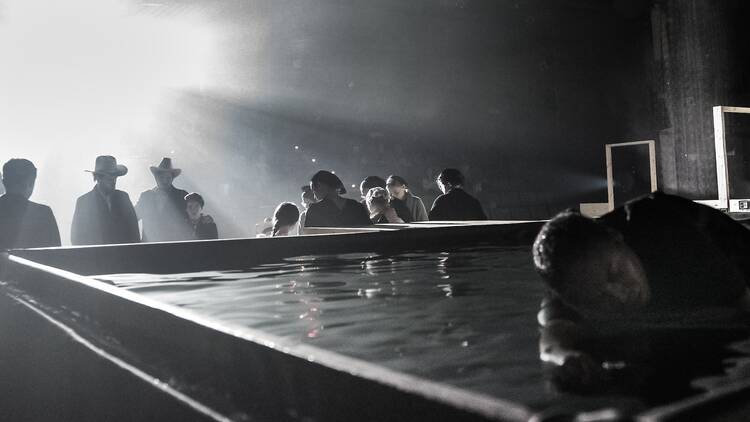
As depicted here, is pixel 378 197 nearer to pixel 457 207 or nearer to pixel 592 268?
pixel 457 207

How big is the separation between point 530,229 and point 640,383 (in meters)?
2.59

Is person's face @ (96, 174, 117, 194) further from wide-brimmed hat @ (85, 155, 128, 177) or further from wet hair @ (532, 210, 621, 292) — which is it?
wet hair @ (532, 210, 621, 292)

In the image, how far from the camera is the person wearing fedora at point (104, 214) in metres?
3.69

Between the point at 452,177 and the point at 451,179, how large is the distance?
2 cm

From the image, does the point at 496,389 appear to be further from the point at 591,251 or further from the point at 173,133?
the point at 173,133

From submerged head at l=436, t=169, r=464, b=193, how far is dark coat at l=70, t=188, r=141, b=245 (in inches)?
77.4

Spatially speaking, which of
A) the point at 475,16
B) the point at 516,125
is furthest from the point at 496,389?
the point at 516,125

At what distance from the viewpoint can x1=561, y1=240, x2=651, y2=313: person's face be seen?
3.13ft

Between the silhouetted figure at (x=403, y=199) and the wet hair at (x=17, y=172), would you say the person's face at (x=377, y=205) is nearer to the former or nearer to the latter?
the silhouetted figure at (x=403, y=199)

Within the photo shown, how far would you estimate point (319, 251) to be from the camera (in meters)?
2.76

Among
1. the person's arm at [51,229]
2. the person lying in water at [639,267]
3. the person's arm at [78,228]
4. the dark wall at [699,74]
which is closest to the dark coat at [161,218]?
the person's arm at [78,228]

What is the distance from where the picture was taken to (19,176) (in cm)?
303

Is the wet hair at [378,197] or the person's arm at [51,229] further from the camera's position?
the wet hair at [378,197]

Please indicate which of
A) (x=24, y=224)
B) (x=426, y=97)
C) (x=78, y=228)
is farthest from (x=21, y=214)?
(x=426, y=97)
